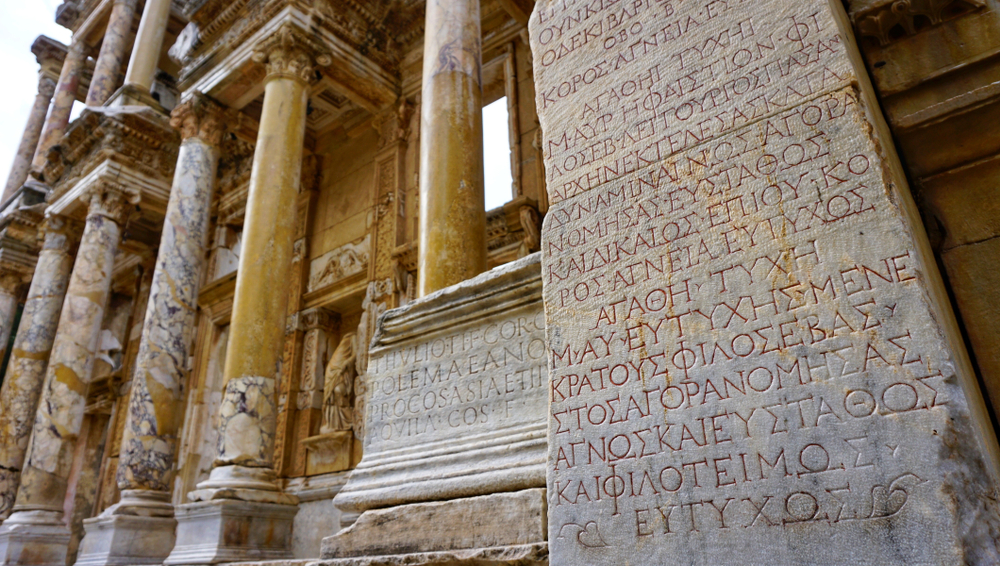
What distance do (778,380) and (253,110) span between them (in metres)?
11.8

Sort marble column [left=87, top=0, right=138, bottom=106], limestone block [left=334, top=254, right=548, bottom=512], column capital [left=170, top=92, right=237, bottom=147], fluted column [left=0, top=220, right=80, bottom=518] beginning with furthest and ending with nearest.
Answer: marble column [left=87, top=0, right=138, bottom=106] < fluted column [left=0, top=220, right=80, bottom=518] < column capital [left=170, top=92, right=237, bottom=147] < limestone block [left=334, top=254, right=548, bottom=512]

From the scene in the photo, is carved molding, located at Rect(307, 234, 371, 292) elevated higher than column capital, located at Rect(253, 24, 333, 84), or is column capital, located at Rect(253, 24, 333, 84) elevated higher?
column capital, located at Rect(253, 24, 333, 84)

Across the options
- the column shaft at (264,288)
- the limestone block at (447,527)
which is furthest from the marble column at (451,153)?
the column shaft at (264,288)

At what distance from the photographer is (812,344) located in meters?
2.47

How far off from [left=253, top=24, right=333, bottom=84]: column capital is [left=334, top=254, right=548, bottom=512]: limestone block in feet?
21.0

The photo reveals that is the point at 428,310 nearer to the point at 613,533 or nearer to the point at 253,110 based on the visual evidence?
the point at 613,533

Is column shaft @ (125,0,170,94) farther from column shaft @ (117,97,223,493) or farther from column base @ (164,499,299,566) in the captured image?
column base @ (164,499,299,566)

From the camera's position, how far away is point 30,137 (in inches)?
714

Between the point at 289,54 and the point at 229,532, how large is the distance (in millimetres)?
6371

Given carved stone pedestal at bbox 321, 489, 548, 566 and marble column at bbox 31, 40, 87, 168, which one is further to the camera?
marble column at bbox 31, 40, 87, 168

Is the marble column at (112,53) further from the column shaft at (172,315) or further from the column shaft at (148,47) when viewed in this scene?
the column shaft at (172,315)

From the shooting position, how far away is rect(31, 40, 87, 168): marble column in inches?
656

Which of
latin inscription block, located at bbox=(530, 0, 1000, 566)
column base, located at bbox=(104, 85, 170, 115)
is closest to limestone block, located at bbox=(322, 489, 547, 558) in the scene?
latin inscription block, located at bbox=(530, 0, 1000, 566)

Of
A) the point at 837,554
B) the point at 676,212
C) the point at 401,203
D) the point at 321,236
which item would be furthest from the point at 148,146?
the point at 837,554
